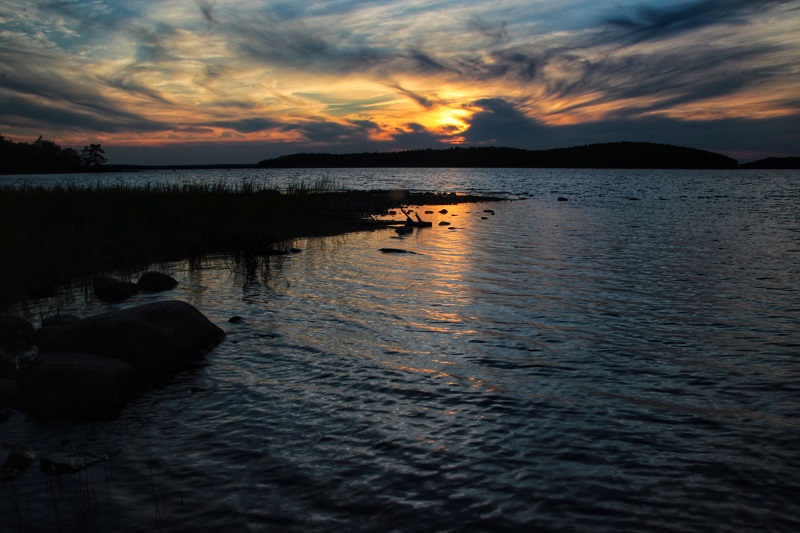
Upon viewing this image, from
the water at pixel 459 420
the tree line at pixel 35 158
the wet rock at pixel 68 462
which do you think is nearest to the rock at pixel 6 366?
the water at pixel 459 420

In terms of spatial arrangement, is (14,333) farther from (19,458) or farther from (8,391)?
(19,458)

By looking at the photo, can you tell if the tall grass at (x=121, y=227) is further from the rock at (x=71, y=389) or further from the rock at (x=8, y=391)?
the rock at (x=71, y=389)

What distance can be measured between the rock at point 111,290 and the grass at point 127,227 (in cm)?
163

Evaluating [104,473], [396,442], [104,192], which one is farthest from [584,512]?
[104,192]

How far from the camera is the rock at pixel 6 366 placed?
7234 mm

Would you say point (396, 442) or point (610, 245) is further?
point (610, 245)

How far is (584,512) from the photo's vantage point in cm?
427

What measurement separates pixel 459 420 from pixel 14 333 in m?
7.42

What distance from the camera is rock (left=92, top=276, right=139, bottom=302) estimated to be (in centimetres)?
1173

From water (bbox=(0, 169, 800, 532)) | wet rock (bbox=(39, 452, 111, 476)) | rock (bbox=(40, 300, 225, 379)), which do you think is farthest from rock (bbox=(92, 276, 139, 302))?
wet rock (bbox=(39, 452, 111, 476))

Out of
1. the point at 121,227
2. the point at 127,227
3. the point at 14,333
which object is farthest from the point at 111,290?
the point at 121,227

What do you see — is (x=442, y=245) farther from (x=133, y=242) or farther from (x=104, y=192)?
(x=104, y=192)

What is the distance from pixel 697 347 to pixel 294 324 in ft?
21.7

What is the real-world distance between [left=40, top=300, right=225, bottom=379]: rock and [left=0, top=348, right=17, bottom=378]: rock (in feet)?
1.42
